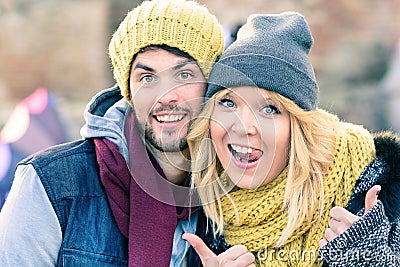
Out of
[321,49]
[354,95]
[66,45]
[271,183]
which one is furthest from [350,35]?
[271,183]

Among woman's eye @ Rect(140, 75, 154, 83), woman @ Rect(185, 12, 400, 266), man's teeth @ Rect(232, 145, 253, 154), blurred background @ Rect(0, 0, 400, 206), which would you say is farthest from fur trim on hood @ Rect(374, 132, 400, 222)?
blurred background @ Rect(0, 0, 400, 206)

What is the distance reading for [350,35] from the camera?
753 centimetres

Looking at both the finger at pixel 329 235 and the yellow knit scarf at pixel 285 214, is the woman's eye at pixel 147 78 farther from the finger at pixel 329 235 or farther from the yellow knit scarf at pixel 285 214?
the finger at pixel 329 235

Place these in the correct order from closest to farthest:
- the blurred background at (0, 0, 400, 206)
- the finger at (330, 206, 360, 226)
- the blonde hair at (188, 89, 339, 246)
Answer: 1. the finger at (330, 206, 360, 226)
2. the blonde hair at (188, 89, 339, 246)
3. the blurred background at (0, 0, 400, 206)

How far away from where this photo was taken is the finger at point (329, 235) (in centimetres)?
187

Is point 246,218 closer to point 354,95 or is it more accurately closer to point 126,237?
point 126,237

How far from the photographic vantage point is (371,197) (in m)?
1.86

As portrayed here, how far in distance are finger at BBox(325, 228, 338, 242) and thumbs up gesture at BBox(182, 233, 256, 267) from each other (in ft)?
0.65

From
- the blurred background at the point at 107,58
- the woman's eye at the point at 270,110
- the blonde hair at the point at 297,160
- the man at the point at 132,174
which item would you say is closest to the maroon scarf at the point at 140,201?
the man at the point at 132,174

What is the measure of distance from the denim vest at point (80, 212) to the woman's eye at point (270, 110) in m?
0.50

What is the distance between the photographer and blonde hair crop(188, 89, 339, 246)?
1958mm

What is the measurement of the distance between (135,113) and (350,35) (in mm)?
5844

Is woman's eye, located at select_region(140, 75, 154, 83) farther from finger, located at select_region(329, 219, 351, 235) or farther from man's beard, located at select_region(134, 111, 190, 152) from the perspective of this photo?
finger, located at select_region(329, 219, 351, 235)

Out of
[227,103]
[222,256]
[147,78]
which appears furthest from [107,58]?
[222,256]
